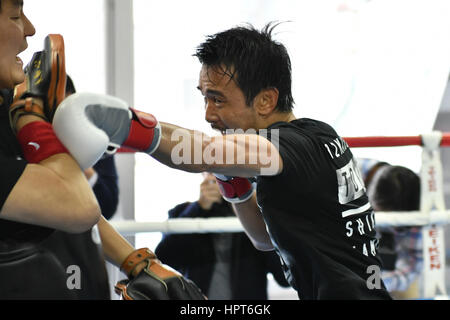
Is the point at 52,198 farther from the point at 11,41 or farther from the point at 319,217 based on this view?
the point at 319,217

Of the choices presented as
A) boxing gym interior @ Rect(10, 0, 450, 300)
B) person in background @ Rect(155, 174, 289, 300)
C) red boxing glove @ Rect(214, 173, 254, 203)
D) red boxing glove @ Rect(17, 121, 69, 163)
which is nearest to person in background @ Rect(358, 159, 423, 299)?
boxing gym interior @ Rect(10, 0, 450, 300)

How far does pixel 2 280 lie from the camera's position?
995 millimetres

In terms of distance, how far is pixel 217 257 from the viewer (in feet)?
7.39

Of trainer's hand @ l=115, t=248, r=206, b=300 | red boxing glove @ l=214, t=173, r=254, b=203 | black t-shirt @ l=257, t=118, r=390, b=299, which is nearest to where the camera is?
trainer's hand @ l=115, t=248, r=206, b=300

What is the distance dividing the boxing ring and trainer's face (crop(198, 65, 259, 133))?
736mm

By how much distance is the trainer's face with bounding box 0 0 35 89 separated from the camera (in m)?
1.03

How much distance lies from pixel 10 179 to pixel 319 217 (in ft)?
2.37

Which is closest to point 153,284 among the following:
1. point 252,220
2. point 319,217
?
point 319,217

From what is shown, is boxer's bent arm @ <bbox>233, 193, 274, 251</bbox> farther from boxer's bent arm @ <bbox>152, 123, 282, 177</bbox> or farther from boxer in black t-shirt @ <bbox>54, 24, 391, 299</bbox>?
boxer's bent arm @ <bbox>152, 123, 282, 177</bbox>

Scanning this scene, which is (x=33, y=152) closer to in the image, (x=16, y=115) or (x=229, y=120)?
(x=16, y=115)

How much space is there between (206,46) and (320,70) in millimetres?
3133

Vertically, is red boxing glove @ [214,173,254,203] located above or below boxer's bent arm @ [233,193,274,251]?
above

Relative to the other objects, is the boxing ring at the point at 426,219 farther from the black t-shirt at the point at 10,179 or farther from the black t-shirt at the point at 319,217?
the black t-shirt at the point at 10,179
